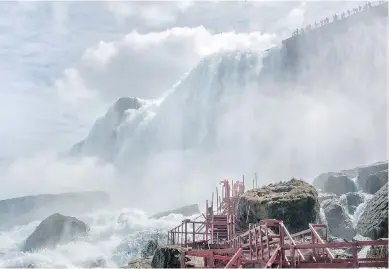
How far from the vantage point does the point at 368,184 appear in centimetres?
5612

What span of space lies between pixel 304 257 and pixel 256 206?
22.7 metres

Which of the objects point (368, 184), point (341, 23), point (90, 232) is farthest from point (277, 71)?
point (90, 232)

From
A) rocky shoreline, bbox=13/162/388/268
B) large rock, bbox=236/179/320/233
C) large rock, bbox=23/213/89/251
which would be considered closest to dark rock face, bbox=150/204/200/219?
large rock, bbox=23/213/89/251

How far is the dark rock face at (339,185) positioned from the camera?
60.0m

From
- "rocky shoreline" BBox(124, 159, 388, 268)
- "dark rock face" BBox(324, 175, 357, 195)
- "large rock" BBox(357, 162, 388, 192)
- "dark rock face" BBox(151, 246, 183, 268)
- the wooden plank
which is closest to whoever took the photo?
the wooden plank

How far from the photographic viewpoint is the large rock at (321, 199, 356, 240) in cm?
4547

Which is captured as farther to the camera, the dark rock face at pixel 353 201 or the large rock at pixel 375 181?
the large rock at pixel 375 181

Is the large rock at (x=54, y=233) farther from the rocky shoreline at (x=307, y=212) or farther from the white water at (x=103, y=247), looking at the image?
the rocky shoreline at (x=307, y=212)

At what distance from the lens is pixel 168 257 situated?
3098 cm

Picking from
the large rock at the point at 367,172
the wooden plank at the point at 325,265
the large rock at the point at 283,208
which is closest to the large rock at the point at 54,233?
the large rock at the point at 283,208

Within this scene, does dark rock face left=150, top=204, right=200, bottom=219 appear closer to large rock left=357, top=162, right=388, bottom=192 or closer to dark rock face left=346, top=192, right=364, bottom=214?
large rock left=357, top=162, right=388, bottom=192

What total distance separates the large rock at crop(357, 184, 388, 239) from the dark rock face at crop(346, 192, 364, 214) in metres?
14.2

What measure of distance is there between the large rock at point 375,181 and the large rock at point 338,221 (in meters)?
8.30

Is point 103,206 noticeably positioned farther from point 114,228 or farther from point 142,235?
point 142,235
